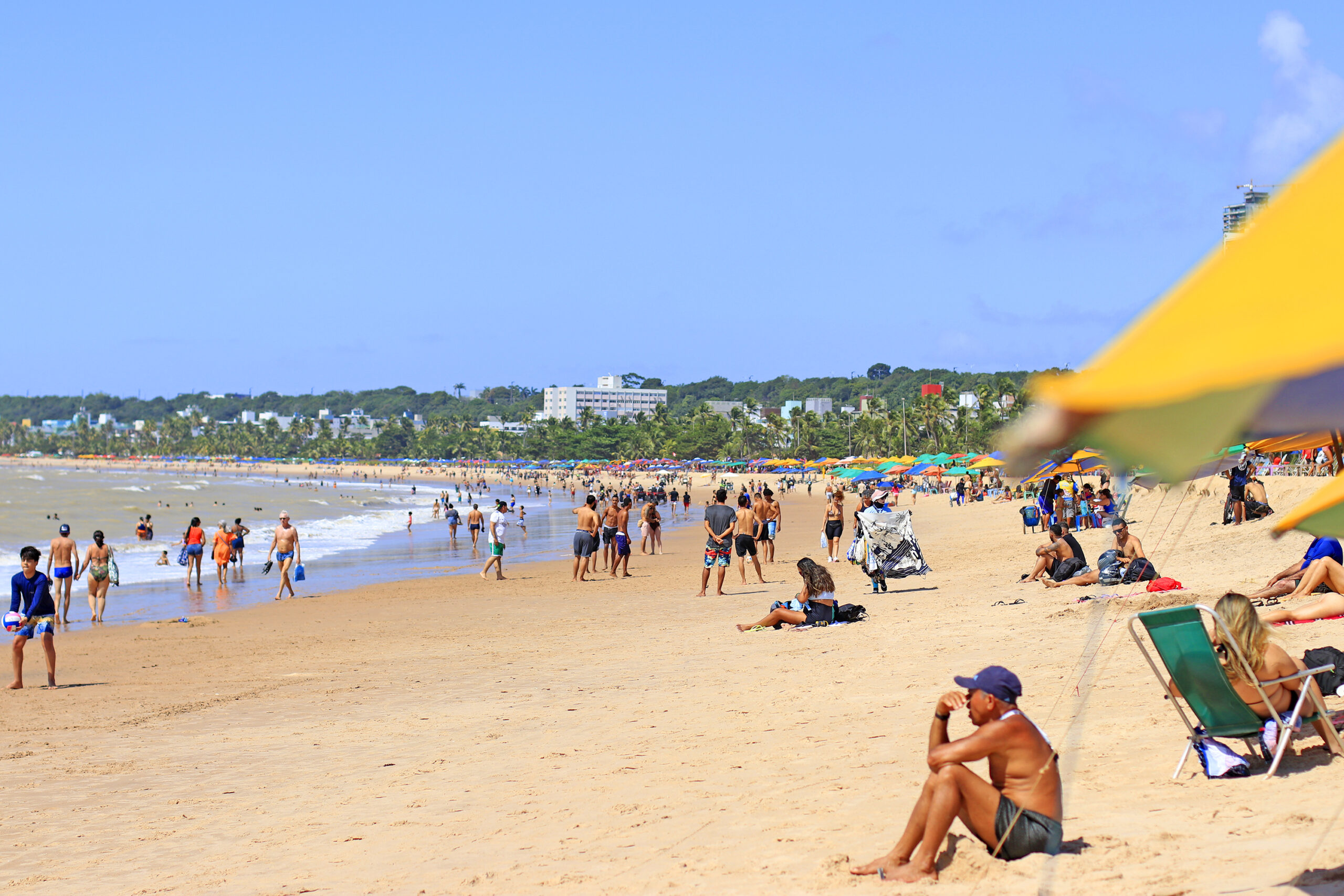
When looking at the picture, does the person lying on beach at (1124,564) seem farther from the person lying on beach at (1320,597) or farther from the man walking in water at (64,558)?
the man walking in water at (64,558)

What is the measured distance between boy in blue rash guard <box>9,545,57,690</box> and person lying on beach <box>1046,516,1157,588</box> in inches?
367

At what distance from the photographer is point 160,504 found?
6003cm

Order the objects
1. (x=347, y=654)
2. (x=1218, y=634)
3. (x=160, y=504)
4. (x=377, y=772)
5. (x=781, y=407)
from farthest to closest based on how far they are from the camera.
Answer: (x=781, y=407), (x=160, y=504), (x=347, y=654), (x=377, y=772), (x=1218, y=634)

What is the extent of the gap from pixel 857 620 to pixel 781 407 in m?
188

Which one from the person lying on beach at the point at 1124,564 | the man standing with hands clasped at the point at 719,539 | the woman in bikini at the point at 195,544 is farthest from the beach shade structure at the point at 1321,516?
the woman in bikini at the point at 195,544

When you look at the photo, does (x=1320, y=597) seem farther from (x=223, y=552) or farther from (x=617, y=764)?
(x=223, y=552)

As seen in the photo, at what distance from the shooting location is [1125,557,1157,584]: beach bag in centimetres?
1067

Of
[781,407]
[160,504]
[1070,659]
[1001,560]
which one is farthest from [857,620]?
[781,407]

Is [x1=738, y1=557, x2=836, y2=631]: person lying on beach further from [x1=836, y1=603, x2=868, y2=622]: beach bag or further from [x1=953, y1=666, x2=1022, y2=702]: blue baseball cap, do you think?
[x1=953, y1=666, x2=1022, y2=702]: blue baseball cap

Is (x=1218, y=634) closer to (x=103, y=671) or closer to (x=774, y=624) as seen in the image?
(x=774, y=624)

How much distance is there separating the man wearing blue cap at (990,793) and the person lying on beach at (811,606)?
19.4ft

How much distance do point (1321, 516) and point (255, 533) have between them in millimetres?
38268

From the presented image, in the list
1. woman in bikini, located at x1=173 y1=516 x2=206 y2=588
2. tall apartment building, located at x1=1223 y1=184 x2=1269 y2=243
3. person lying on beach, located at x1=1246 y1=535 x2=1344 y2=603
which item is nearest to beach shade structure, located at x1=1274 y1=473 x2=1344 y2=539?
tall apartment building, located at x1=1223 y1=184 x2=1269 y2=243

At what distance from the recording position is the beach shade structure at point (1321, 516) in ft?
9.02
